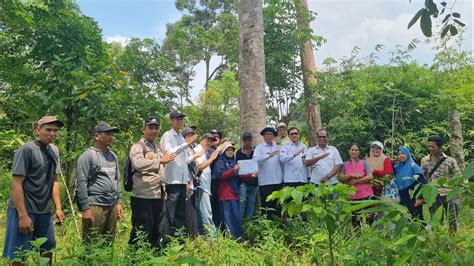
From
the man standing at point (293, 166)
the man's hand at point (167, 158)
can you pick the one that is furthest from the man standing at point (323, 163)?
the man's hand at point (167, 158)

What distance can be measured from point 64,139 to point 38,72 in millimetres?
1026

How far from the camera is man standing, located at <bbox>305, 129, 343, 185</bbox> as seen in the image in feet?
20.7

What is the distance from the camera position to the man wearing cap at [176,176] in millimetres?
5324

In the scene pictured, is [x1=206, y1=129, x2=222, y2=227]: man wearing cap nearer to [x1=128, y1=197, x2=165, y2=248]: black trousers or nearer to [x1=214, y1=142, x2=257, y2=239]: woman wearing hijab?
[x1=214, y1=142, x2=257, y2=239]: woman wearing hijab

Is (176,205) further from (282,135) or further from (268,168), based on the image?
(282,135)

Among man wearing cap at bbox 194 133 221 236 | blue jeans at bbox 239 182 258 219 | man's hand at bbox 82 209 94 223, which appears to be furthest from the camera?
blue jeans at bbox 239 182 258 219

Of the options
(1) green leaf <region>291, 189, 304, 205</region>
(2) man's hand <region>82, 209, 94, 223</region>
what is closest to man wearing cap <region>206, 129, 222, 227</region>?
(2) man's hand <region>82, 209, 94, 223</region>

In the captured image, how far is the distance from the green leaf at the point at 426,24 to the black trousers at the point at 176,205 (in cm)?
366

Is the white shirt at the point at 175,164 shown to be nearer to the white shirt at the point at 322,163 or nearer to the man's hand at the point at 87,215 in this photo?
the man's hand at the point at 87,215

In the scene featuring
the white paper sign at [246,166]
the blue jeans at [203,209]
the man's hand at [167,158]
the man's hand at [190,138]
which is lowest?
the blue jeans at [203,209]

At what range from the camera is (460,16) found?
2754 millimetres

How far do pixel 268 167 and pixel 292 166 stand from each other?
13.5 inches

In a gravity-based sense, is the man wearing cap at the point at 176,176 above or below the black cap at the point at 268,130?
below

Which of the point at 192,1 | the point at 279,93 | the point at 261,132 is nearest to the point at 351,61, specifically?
the point at 279,93
